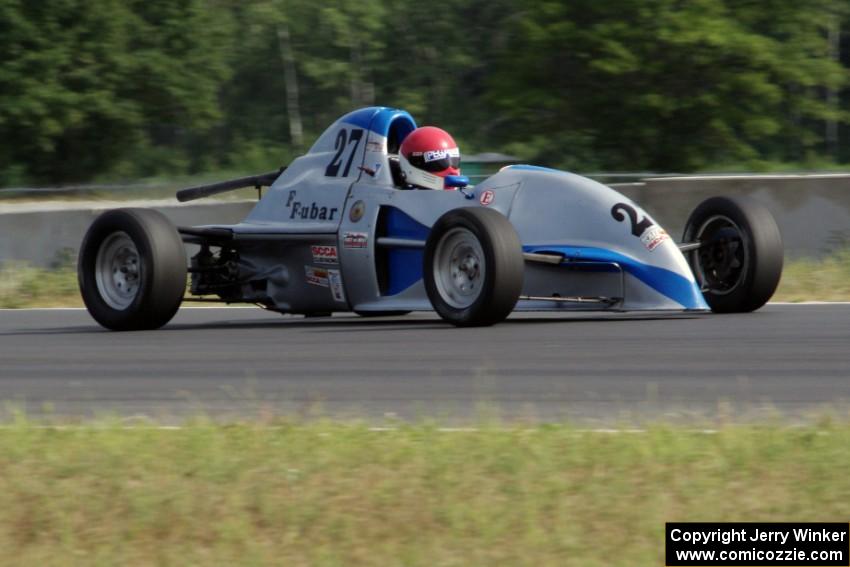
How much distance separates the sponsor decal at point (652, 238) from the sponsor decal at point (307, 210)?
7.91 ft

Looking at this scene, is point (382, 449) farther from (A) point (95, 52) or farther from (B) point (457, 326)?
(A) point (95, 52)

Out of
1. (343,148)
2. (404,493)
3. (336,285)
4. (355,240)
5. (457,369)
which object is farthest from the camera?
(343,148)

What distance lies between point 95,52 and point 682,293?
101 ft

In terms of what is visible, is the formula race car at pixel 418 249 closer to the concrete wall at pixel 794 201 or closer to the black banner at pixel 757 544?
the concrete wall at pixel 794 201

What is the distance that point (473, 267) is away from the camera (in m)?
9.43

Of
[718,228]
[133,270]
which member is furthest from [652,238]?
[133,270]

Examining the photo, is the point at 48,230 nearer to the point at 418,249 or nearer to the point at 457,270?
the point at 418,249

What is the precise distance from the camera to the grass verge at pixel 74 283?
41.0 ft

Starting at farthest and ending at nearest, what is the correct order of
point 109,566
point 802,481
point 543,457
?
point 543,457, point 802,481, point 109,566

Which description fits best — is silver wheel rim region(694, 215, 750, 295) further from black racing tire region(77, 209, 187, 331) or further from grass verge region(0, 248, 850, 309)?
black racing tire region(77, 209, 187, 331)

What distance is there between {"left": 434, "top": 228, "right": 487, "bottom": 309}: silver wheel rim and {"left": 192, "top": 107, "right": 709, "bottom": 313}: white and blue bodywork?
34 cm

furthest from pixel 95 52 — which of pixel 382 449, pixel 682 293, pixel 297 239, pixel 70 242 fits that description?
pixel 382 449

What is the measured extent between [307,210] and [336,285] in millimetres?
707

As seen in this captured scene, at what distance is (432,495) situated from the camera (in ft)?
15.6
